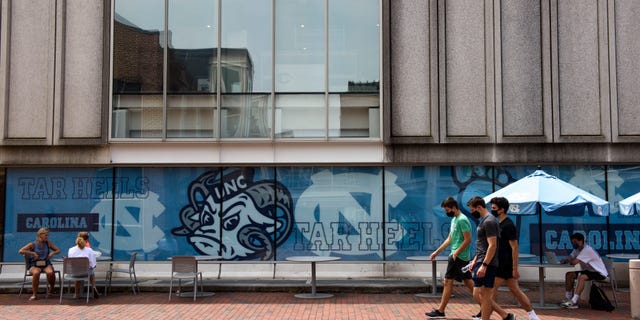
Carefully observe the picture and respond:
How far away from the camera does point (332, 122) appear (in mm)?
16469

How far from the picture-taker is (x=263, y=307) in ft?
41.2

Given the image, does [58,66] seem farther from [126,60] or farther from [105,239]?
[105,239]

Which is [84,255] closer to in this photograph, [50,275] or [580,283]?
[50,275]

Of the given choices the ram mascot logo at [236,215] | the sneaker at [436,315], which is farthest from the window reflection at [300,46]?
the sneaker at [436,315]

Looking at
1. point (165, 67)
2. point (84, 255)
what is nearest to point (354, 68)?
point (165, 67)

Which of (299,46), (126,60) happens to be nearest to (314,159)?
(299,46)

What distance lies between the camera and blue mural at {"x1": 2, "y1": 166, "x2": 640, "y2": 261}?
1656 cm

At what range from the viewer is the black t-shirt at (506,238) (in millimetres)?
9844

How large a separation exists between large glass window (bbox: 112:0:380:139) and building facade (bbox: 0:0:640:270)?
0.03 metres

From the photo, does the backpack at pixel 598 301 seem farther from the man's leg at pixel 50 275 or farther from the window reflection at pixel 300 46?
the man's leg at pixel 50 275

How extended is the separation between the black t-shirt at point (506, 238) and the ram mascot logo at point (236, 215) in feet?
24.7

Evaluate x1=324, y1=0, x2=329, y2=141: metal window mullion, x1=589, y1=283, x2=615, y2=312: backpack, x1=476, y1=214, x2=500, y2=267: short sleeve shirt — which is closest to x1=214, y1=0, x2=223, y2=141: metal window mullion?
x1=324, y1=0, x2=329, y2=141: metal window mullion

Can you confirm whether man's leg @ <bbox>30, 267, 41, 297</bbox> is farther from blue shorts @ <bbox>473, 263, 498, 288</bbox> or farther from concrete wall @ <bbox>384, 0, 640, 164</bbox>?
blue shorts @ <bbox>473, 263, 498, 288</bbox>

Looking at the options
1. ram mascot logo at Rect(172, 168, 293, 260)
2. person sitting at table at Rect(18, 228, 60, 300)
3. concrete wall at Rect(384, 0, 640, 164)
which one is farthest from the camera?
ram mascot logo at Rect(172, 168, 293, 260)
